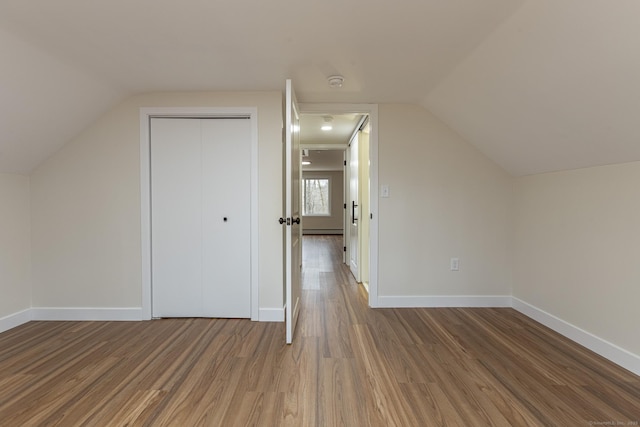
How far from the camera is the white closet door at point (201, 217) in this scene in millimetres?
3027

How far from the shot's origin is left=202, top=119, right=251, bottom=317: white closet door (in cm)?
303

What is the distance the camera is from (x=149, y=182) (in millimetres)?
3018

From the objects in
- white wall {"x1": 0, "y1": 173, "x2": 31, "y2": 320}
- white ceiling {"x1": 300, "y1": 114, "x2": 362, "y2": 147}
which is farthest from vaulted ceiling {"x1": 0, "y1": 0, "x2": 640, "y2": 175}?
white ceiling {"x1": 300, "y1": 114, "x2": 362, "y2": 147}

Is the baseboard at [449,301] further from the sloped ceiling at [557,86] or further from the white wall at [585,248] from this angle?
the sloped ceiling at [557,86]

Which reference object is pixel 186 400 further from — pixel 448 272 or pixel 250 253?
pixel 448 272

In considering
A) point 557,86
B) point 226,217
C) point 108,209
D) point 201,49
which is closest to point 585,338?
point 557,86

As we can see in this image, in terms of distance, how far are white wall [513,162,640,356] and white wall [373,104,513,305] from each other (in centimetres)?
21

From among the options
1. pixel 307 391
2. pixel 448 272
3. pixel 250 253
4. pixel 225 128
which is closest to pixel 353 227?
pixel 448 272

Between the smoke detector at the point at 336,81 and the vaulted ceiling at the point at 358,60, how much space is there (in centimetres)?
7

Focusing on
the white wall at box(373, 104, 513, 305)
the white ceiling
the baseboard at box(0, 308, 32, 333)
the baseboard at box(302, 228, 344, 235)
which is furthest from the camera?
the baseboard at box(302, 228, 344, 235)

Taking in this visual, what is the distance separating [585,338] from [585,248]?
66cm

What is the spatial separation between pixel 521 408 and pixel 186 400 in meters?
1.76

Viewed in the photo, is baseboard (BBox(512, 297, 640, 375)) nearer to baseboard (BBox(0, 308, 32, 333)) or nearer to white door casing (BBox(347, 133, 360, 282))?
white door casing (BBox(347, 133, 360, 282))

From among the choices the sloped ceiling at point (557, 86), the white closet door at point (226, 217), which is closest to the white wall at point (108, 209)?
the white closet door at point (226, 217)
